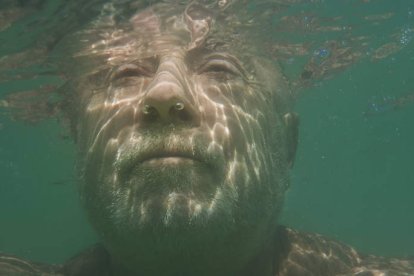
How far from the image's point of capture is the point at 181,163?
3615 mm

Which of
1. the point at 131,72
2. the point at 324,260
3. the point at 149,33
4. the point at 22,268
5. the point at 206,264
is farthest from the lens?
the point at 149,33

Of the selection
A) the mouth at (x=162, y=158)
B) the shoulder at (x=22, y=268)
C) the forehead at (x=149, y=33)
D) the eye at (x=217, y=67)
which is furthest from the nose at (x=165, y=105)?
the forehead at (x=149, y=33)

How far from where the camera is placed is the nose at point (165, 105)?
3.54 metres

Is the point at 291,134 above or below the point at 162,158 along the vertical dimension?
below

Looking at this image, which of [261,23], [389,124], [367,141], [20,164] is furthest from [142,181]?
[367,141]

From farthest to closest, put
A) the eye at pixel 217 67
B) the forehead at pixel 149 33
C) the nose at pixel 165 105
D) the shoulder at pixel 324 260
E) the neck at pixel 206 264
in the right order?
the forehead at pixel 149 33, the eye at pixel 217 67, the shoulder at pixel 324 260, the neck at pixel 206 264, the nose at pixel 165 105

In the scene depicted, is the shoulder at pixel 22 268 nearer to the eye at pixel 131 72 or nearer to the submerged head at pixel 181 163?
the submerged head at pixel 181 163

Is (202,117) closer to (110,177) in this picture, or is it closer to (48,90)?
(110,177)

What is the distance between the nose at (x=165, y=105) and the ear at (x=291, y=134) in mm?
3597

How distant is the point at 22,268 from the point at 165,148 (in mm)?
3048

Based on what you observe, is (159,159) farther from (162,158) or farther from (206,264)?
(206,264)

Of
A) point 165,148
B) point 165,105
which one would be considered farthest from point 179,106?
point 165,148

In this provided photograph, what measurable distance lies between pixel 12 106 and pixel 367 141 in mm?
87628

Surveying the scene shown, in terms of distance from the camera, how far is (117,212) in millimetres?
3941
